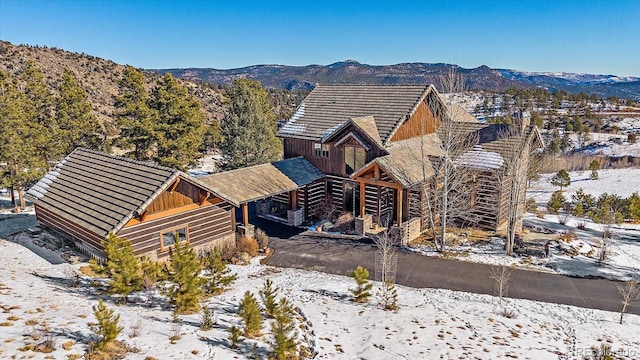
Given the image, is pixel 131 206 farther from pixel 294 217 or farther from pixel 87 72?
pixel 87 72

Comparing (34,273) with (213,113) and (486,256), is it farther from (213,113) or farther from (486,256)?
(213,113)

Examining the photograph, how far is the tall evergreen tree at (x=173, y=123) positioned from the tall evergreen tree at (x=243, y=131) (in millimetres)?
2925

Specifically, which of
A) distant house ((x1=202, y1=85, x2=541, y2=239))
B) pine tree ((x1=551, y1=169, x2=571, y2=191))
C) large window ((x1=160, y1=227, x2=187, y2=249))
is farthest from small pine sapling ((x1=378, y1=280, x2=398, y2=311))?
pine tree ((x1=551, y1=169, x2=571, y2=191))

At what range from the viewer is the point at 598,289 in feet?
62.7

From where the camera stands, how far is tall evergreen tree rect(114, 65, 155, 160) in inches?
1304

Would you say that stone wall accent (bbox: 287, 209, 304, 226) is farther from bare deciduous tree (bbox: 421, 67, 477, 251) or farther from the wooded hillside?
the wooded hillside

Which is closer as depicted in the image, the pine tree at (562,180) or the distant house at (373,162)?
the distant house at (373,162)

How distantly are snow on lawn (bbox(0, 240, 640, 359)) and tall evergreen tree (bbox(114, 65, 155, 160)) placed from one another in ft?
55.1

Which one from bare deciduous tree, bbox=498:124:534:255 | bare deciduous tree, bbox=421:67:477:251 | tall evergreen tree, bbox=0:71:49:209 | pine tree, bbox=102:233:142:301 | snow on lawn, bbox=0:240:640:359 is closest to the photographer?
snow on lawn, bbox=0:240:640:359

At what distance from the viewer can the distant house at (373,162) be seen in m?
25.4

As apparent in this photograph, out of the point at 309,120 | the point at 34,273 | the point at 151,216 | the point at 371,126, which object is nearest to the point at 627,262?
the point at 371,126

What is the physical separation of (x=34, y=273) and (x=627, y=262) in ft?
94.3

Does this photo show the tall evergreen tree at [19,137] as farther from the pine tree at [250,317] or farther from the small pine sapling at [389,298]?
the small pine sapling at [389,298]

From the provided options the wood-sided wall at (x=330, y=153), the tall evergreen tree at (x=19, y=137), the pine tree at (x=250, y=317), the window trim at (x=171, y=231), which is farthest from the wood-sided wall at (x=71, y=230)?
the wood-sided wall at (x=330, y=153)
